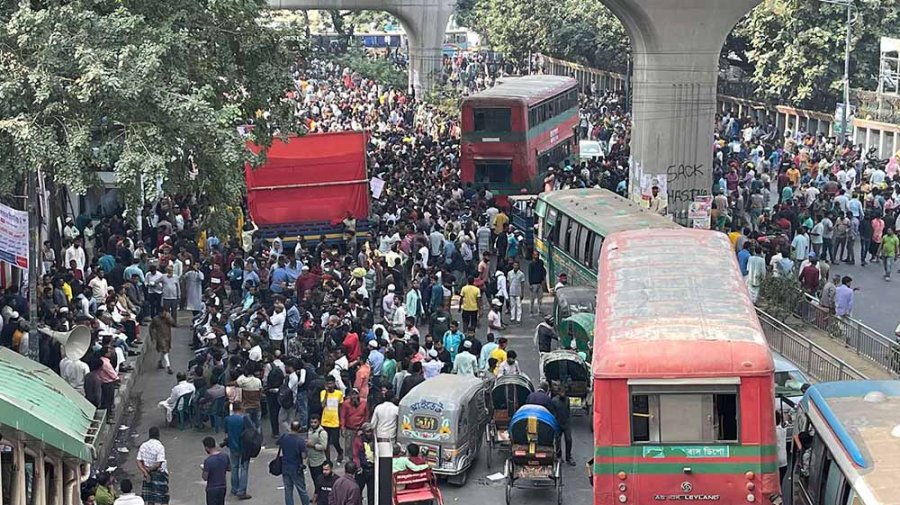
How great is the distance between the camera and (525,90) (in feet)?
120

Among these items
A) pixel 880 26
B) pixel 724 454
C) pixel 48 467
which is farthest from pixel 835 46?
pixel 48 467

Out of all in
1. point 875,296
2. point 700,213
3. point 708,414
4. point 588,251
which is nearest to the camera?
point 708,414

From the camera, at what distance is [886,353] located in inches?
786

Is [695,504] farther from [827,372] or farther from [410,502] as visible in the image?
[827,372]

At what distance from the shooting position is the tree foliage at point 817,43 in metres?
46.3

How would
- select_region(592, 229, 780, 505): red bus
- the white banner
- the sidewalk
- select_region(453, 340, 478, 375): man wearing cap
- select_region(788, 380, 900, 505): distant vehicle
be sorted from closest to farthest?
select_region(788, 380, 900, 505): distant vehicle < select_region(592, 229, 780, 505): red bus < select_region(453, 340, 478, 375): man wearing cap < the sidewalk < the white banner

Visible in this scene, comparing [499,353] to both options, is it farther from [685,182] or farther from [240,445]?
[685,182]

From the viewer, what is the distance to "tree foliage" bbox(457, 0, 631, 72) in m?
61.8

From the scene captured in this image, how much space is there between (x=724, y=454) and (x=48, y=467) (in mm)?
5893

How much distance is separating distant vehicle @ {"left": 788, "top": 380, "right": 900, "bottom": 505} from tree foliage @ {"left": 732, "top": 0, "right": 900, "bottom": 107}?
33885 millimetres

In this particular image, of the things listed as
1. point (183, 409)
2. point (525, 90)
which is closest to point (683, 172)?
point (525, 90)

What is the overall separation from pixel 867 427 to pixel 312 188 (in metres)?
17.6

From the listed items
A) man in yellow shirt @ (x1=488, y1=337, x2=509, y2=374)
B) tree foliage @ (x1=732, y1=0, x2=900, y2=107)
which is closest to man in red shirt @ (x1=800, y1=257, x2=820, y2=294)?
man in yellow shirt @ (x1=488, y1=337, x2=509, y2=374)

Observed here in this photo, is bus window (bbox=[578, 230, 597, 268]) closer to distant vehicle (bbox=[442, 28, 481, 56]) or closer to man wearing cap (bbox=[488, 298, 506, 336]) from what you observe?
man wearing cap (bbox=[488, 298, 506, 336])
